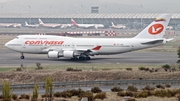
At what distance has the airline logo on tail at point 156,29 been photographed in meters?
82.0

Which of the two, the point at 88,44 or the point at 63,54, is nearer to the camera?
the point at 63,54

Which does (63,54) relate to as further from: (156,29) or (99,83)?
(99,83)

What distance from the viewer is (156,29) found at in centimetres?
8212

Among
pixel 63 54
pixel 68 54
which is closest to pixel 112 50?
pixel 68 54

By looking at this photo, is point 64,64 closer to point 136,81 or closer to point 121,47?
point 121,47

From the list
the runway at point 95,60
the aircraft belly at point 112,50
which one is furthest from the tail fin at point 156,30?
→ the runway at point 95,60

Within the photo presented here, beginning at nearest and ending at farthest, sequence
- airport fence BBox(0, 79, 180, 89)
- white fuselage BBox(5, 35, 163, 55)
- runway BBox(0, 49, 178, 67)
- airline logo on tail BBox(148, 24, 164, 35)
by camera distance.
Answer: airport fence BBox(0, 79, 180, 89)
runway BBox(0, 49, 178, 67)
white fuselage BBox(5, 35, 163, 55)
airline logo on tail BBox(148, 24, 164, 35)

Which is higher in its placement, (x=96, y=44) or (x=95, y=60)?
(x=96, y=44)

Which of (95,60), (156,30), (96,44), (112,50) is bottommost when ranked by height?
(95,60)

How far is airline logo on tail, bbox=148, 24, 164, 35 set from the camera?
269 ft

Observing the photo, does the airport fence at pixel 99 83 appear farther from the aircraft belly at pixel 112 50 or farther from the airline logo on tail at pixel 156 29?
the aircraft belly at pixel 112 50

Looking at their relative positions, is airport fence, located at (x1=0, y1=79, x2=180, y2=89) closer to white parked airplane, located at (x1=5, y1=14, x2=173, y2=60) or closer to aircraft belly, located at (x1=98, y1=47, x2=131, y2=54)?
white parked airplane, located at (x1=5, y1=14, x2=173, y2=60)

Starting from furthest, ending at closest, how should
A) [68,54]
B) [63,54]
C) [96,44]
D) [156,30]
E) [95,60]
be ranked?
1. [156,30]
2. [96,44]
3. [95,60]
4. [63,54]
5. [68,54]

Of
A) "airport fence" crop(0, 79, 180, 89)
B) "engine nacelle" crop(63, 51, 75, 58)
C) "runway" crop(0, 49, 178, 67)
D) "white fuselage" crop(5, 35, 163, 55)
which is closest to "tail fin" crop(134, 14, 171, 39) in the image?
"white fuselage" crop(5, 35, 163, 55)
